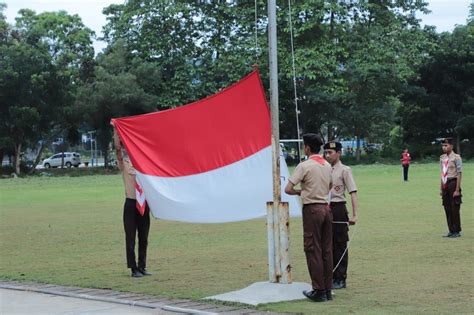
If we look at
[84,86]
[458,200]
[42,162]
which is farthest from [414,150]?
[458,200]

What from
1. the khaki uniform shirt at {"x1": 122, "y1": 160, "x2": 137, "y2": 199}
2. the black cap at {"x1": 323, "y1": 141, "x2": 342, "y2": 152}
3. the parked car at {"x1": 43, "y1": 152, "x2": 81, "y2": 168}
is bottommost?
the khaki uniform shirt at {"x1": 122, "y1": 160, "x2": 137, "y2": 199}

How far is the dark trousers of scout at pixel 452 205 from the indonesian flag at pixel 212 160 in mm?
5483

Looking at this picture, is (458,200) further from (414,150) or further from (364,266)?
(414,150)

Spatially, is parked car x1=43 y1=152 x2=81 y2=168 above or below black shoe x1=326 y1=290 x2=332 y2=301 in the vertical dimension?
above

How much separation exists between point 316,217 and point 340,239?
1.13 metres

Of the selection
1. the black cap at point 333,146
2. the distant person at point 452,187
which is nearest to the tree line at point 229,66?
the distant person at point 452,187

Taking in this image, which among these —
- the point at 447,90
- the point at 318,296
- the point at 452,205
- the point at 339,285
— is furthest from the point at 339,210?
the point at 447,90

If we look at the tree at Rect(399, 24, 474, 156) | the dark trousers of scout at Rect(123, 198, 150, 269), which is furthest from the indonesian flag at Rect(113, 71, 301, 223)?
the tree at Rect(399, 24, 474, 156)

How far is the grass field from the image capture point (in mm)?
8984

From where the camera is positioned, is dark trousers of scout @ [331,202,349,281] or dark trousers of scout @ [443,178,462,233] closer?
dark trousers of scout @ [331,202,349,281]

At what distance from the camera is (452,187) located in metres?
14.7

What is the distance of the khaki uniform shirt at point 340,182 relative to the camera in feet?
32.4

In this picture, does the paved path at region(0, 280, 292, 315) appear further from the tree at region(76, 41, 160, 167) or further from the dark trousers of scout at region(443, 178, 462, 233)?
the tree at region(76, 41, 160, 167)

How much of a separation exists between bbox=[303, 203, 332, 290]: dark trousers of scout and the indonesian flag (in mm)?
1339
